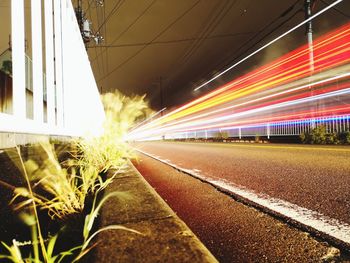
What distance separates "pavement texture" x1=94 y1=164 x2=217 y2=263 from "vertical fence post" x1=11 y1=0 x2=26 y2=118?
3.05 feet

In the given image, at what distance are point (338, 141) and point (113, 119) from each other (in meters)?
10.7

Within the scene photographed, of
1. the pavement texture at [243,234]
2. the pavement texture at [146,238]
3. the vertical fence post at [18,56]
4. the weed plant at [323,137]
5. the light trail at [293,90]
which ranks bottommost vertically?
the pavement texture at [243,234]

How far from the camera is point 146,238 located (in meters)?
1.23

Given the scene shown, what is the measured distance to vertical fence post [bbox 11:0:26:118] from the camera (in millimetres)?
1833

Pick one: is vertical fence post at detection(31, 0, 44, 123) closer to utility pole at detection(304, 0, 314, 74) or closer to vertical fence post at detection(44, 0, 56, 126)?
vertical fence post at detection(44, 0, 56, 126)

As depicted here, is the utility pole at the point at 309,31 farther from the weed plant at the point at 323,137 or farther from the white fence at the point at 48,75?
the white fence at the point at 48,75

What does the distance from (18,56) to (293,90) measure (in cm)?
1689

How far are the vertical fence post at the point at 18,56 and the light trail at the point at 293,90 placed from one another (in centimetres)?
1377

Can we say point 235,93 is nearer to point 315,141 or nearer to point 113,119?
point 315,141

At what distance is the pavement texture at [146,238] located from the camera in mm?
1053

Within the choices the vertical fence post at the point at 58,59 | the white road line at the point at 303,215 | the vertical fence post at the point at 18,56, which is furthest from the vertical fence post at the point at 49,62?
the white road line at the point at 303,215

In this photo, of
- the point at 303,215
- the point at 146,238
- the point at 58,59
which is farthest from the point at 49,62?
the point at 303,215

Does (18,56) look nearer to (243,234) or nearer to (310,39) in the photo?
(243,234)

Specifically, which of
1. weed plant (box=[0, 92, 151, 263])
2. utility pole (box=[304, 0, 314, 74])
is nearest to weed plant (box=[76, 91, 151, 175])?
weed plant (box=[0, 92, 151, 263])
